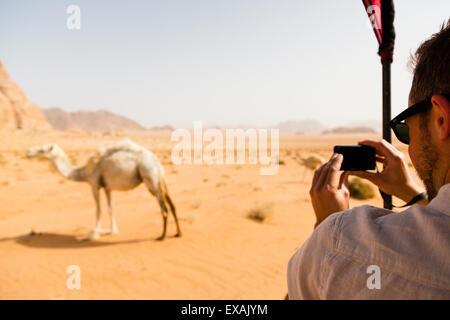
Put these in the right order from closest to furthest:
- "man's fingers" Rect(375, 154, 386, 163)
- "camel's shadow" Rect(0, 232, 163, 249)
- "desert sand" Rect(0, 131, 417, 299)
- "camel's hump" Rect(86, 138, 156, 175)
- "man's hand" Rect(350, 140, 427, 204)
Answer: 1. "man's hand" Rect(350, 140, 427, 204)
2. "man's fingers" Rect(375, 154, 386, 163)
3. "desert sand" Rect(0, 131, 417, 299)
4. "camel's shadow" Rect(0, 232, 163, 249)
5. "camel's hump" Rect(86, 138, 156, 175)

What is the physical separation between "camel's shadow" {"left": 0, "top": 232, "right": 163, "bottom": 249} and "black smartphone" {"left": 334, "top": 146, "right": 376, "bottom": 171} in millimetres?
6179

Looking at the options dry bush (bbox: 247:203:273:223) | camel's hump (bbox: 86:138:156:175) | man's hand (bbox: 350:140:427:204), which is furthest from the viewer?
dry bush (bbox: 247:203:273:223)

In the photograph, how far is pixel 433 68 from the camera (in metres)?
0.97

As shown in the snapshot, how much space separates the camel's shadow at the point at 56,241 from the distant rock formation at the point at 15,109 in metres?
76.1

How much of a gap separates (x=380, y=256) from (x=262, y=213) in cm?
812

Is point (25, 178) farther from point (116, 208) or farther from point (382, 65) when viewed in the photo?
point (382, 65)

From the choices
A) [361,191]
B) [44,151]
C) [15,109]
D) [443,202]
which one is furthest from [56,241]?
[15,109]

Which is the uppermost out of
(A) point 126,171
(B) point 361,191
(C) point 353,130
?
(A) point 126,171

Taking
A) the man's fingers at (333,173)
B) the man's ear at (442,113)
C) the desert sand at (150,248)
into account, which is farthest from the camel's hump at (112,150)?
the man's ear at (442,113)

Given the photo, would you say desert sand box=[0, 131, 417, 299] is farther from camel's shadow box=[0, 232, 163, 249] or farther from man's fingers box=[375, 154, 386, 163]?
man's fingers box=[375, 154, 386, 163]

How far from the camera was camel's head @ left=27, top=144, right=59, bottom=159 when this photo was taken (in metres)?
7.54

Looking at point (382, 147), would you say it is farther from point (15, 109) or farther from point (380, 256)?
point (15, 109)

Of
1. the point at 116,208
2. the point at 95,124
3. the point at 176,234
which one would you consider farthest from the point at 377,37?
the point at 95,124

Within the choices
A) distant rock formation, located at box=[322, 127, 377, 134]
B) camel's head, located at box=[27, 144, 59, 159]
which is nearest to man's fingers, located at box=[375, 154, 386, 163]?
camel's head, located at box=[27, 144, 59, 159]
